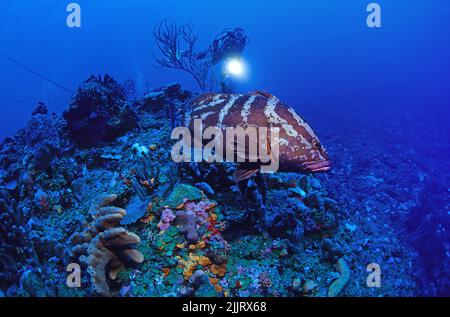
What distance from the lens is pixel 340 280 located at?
3.12m

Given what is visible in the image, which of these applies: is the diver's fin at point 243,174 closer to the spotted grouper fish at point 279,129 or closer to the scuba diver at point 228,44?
the spotted grouper fish at point 279,129

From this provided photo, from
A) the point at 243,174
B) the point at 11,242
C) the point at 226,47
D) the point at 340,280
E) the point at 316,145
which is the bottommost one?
the point at 340,280

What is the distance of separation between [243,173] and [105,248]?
1.59 metres

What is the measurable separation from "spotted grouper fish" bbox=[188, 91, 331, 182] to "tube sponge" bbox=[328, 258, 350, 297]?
125cm

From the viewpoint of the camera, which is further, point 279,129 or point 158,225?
point 158,225

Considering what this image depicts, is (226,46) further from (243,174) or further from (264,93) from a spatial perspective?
(243,174)

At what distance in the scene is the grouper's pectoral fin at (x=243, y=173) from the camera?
288 cm

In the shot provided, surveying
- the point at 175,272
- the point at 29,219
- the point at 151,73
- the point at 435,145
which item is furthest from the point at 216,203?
the point at 151,73

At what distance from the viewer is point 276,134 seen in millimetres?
2852

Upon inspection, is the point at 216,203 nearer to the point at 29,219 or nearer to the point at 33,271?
the point at 33,271

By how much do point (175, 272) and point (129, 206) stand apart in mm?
1077

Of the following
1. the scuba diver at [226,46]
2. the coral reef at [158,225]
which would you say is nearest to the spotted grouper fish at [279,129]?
the coral reef at [158,225]

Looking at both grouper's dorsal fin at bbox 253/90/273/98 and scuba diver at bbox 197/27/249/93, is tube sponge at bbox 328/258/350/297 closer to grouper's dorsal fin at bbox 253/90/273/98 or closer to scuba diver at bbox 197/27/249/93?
grouper's dorsal fin at bbox 253/90/273/98

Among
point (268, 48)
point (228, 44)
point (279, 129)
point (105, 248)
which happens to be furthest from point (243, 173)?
point (268, 48)
